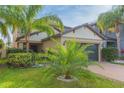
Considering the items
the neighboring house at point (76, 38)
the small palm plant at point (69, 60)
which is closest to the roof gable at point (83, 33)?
the neighboring house at point (76, 38)

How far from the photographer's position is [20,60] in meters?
11.8

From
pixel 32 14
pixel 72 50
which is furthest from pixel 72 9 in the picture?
pixel 72 50

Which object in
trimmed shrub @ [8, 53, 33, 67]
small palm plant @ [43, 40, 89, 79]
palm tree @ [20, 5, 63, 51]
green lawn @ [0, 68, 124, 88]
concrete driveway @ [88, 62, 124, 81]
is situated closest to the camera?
green lawn @ [0, 68, 124, 88]

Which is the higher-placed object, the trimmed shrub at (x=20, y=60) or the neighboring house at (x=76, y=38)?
the neighboring house at (x=76, y=38)

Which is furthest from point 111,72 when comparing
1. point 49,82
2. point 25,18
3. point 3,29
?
point 3,29

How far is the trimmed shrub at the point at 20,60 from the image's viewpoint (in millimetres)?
11782

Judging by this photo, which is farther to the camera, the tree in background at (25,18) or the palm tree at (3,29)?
the palm tree at (3,29)

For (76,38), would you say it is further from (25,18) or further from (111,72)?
(25,18)

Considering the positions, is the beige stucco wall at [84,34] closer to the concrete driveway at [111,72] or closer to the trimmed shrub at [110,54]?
the trimmed shrub at [110,54]

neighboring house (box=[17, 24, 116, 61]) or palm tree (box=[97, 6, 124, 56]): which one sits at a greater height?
palm tree (box=[97, 6, 124, 56])

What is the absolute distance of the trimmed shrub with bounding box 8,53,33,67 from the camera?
1178 centimetres

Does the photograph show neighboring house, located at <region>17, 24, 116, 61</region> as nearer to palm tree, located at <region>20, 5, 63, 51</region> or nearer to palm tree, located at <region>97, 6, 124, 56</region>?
palm tree, located at <region>97, 6, 124, 56</region>

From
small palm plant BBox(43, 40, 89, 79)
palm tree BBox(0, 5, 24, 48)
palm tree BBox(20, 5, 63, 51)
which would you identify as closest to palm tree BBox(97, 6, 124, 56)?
palm tree BBox(20, 5, 63, 51)
